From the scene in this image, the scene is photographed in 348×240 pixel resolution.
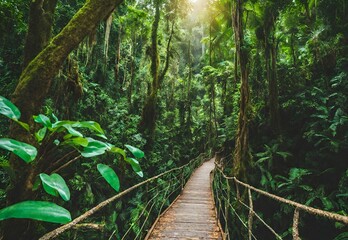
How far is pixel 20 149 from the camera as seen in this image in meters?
1.06

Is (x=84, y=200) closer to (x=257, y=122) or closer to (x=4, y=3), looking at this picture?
(x=4, y=3)

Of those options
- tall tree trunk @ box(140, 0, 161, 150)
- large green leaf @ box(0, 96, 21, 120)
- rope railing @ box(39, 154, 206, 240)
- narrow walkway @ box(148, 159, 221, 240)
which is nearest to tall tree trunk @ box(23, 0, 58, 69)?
rope railing @ box(39, 154, 206, 240)

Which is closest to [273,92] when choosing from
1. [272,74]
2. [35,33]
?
[272,74]

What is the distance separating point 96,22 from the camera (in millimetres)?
4051

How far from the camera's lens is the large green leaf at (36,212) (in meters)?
0.87

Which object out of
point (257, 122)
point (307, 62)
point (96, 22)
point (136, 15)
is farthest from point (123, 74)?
point (96, 22)

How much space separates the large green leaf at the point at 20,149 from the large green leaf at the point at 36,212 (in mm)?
174

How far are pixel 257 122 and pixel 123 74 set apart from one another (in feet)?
30.1

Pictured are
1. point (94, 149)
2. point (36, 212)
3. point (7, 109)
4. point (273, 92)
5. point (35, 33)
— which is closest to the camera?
point (36, 212)

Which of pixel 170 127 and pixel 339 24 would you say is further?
pixel 170 127

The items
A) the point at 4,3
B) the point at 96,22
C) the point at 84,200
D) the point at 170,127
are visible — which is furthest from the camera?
the point at 170,127

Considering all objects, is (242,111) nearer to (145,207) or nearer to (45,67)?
(145,207)

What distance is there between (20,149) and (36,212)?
0.95ft

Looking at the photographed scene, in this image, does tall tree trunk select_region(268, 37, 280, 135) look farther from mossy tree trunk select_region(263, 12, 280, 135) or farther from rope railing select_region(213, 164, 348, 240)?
rope railing select_region(213, 164, 348, 240)
